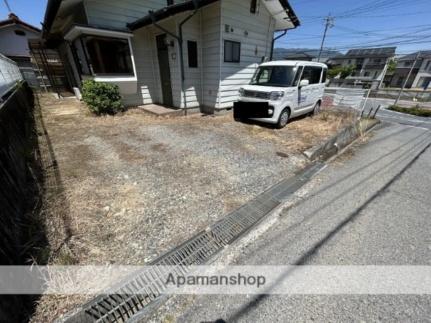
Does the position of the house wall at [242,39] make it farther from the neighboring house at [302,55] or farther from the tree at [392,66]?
the tree at [392,66]

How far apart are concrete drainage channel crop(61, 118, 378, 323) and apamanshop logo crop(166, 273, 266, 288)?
0.07 metres

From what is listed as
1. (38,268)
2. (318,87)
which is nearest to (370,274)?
(38,268)

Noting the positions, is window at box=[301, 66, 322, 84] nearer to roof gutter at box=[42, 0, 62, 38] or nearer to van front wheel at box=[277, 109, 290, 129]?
van front wheel at box=[277, 109, 290, 129]

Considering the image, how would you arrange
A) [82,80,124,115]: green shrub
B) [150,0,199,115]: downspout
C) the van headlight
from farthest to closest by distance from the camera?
1. [82,80,124,115]: green shrub
2. [150,0,199,115]: downspout
3. the van headlight

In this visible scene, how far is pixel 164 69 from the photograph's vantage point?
24.6 feet

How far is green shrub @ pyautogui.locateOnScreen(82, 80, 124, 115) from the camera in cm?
625

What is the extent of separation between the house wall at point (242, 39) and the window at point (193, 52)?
3.17 feet

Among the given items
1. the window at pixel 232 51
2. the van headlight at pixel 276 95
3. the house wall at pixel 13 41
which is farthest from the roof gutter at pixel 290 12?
the house wall at pixel 13 41

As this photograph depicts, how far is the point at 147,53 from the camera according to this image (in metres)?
7.59

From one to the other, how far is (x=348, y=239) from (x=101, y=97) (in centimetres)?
765

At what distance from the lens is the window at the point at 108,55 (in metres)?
6.31

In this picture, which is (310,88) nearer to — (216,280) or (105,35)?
(216,280)

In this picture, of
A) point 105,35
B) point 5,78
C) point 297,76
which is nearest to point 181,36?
point 105,35

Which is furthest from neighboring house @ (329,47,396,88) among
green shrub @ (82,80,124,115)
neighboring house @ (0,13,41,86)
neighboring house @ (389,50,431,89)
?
neighboring house @ (0,13,41,86)
